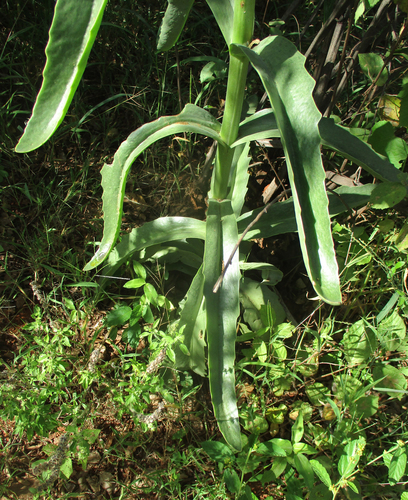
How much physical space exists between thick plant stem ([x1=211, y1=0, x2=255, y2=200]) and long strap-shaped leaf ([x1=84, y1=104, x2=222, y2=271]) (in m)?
0.05

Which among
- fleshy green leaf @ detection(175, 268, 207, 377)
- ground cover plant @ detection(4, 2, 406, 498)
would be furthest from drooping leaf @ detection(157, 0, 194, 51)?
fleshy green leaf @ detection(175, 268, 207, 377)

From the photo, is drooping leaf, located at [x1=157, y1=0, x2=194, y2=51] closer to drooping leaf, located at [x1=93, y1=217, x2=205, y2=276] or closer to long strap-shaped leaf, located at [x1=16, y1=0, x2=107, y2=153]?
long strap-shaped leaf, located at [x1=16, y1=0, x2=107, y2=153]

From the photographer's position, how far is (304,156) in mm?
878

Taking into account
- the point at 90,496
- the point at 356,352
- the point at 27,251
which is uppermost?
the point at 27,251

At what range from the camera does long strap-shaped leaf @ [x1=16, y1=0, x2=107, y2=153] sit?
724 mm

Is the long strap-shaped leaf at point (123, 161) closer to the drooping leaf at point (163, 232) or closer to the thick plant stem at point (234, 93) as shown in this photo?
the thick plant stem at point (234, 93)

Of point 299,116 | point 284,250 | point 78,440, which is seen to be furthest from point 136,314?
point 299,116

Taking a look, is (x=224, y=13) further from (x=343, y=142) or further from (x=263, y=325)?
(x=263, y=325)

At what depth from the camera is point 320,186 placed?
0.85 m

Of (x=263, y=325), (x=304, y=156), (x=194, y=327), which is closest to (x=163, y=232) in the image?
(x=194, y=327)

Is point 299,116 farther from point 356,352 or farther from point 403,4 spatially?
point 356,352

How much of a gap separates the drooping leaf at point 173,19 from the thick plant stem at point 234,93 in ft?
0.71

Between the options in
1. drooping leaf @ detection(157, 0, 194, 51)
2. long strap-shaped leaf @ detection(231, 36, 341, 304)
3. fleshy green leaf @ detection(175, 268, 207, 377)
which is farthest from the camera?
fleshy green leaf @ detection(175, 268, 207, 377)

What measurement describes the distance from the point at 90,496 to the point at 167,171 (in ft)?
4.28
